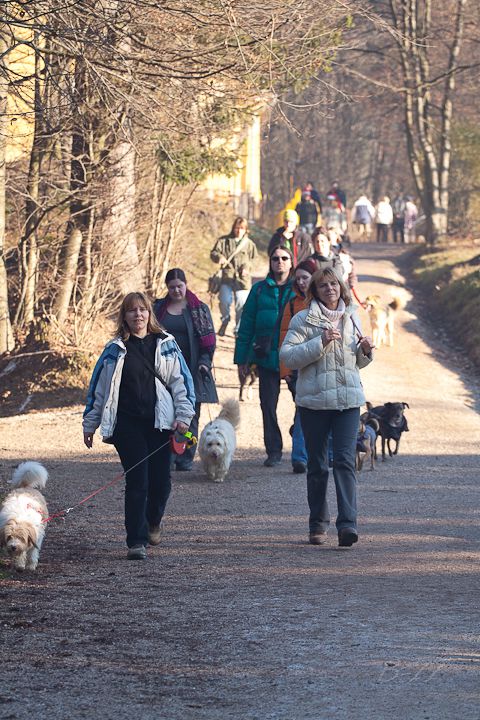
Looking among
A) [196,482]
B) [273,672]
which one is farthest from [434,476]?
[273,672]

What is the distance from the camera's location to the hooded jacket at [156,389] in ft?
25.8

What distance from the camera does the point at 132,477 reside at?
7.99 m

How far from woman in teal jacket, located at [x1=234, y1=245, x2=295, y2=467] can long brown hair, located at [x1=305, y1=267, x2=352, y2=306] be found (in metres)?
3.09

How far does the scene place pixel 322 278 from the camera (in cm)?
832

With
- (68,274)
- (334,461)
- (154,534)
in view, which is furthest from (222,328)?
(334,461)

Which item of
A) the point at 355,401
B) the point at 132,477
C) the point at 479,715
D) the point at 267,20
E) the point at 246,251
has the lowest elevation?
the point at 479,715

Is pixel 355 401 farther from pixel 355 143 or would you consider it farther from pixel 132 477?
pixel 355 143

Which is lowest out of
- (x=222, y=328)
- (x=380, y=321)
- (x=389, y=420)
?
(x=389, y=420)

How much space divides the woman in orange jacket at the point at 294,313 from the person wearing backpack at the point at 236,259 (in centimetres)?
680

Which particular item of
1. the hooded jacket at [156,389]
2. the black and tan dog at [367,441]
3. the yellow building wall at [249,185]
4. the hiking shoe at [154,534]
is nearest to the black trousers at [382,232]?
the yellow building wall at [249,185]

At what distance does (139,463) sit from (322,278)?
71.2 inches

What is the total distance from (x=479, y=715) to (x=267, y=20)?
920 centimetres

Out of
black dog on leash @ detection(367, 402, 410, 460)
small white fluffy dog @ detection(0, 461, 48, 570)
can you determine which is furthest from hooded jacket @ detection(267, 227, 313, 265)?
small white fluffy dog @ detection(0, 461, 48, 570)

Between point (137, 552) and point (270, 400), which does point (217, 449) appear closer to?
point (270, 400)
